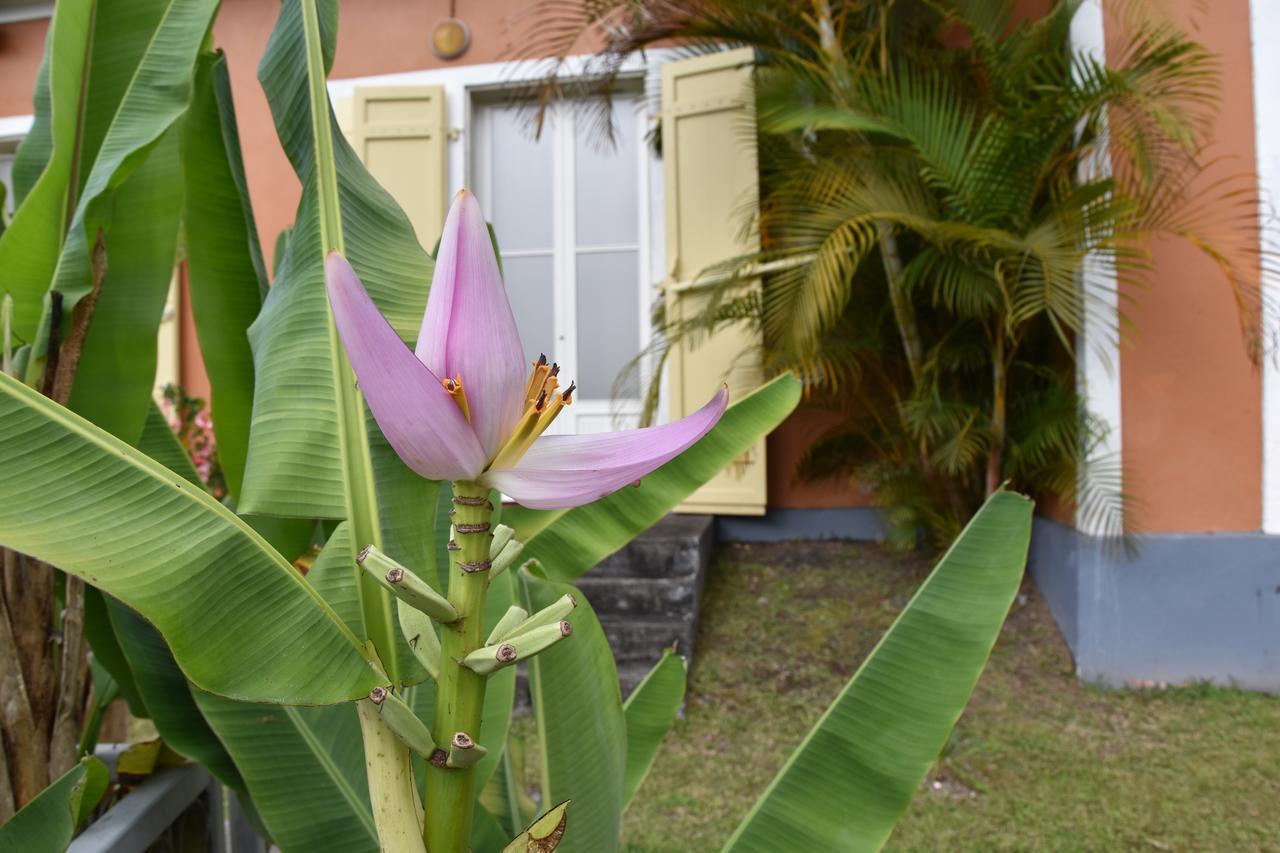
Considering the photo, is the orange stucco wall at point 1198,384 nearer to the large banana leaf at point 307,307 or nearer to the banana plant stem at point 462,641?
the large banana leaf at point 307,307

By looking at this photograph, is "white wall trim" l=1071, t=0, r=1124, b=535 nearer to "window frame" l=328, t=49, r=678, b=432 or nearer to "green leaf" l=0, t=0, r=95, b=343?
"window frame" l=328, t=49, r=678, b=432

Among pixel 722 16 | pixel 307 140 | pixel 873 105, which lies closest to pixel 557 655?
pixel 307 140

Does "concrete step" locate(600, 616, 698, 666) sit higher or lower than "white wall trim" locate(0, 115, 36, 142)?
lower

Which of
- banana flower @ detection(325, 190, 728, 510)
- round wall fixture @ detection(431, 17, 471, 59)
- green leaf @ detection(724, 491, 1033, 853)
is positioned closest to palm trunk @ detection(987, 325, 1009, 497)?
green leaf @ detection(724, 491, 1033, 853)

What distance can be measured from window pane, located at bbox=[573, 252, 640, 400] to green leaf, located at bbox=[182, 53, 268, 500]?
4106 millimetres

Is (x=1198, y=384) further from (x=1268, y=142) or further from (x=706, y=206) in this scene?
(x=706, y=206)

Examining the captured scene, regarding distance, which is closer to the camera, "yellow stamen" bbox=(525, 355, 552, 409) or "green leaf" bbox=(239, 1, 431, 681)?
"yellow stamen" bbox=(525, 355, 552, 409)

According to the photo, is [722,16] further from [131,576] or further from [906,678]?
[131,576]

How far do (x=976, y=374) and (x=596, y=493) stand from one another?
3.77 meters

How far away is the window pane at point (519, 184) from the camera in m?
5.25

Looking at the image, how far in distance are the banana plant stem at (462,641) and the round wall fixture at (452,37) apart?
518cm

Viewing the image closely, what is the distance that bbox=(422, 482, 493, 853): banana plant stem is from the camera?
0.52 m

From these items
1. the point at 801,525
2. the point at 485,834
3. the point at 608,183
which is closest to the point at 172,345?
the point at 608,183

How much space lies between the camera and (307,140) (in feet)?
2.77
